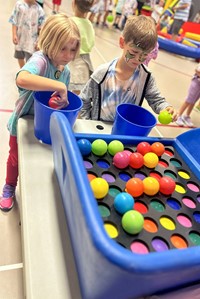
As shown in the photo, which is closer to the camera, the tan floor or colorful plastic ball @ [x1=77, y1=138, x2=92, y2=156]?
colorful plastic ball @ [x1=77, y1=138, x2=92, y2=156]

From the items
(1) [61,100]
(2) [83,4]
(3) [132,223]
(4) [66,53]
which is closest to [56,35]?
(4) [66,53]

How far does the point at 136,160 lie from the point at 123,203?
14cm

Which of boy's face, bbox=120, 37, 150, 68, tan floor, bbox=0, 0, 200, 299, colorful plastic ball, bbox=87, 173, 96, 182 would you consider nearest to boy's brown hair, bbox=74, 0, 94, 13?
tan floor, bbox=0, 0, 200, 299

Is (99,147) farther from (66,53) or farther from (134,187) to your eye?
(66,53)

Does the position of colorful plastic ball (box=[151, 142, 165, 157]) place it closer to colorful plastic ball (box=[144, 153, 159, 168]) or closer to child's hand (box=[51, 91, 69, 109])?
colorful plastic ball (box=[144, 153, 159, 168])

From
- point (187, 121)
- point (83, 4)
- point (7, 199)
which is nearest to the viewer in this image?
point (7, 199)

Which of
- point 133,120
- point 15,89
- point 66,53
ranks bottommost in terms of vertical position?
point 15,89

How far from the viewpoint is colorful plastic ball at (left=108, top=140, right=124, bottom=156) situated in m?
0.60

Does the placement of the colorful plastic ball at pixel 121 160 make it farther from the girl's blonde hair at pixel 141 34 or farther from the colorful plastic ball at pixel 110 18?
the colorful plastic ball at pixel 110 18

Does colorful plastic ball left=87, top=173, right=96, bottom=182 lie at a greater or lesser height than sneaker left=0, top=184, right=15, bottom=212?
greater

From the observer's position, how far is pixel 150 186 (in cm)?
52

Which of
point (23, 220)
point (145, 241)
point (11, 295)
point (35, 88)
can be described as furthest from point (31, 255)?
point (11, 295)

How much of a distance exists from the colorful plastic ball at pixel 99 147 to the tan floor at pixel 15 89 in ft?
1.20

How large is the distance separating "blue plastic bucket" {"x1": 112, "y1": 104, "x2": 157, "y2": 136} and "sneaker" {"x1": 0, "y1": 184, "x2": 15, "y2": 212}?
1.74ft
